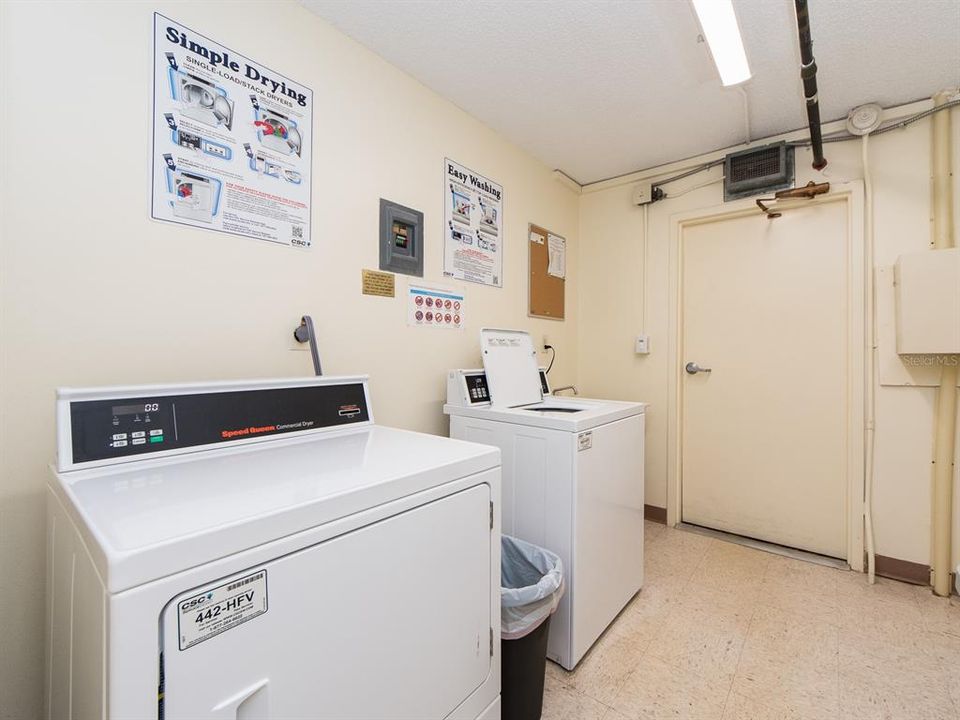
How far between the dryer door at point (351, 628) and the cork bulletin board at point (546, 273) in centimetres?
188

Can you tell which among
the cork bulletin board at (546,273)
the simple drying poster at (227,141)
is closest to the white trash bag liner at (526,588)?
the simple drying poster at (227,141)

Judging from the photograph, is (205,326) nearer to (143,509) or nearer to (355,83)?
(143,509)

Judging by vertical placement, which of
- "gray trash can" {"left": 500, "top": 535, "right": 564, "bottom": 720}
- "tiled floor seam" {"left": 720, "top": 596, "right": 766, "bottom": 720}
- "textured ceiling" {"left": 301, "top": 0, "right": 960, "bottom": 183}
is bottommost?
"tiled floor seam" {"left": 720, "top": 596, "right": 766, "bottom": 720}

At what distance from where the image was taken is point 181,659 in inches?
23.0

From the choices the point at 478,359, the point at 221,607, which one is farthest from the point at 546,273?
the point at 221,607

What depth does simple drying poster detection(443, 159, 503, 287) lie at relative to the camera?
2.13 metres

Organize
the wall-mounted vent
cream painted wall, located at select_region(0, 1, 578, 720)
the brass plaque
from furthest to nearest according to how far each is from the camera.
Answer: the wall-mounted vent, the brass plaque, cream painted wall, located at select_region(0, 1, 578, 720)

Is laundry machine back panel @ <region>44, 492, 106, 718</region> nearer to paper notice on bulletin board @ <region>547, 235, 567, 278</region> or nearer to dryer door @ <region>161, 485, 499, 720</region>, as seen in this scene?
dryer door @ <region>161, 485, 499, 720</region>

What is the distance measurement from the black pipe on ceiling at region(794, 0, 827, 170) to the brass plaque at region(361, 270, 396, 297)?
5.58 ft

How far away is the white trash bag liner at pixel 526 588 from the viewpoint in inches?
49.5

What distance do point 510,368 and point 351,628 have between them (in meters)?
1.50

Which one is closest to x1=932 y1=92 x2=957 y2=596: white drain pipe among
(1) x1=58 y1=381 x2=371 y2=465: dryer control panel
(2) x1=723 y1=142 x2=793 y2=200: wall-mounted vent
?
(2) x1=723 y1=142 x2=793 y2=200: wall-mounted vent

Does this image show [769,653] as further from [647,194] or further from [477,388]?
[647,194]

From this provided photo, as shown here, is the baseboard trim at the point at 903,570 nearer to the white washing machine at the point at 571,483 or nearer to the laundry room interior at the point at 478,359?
the laundry room interior at the point at 478,359
